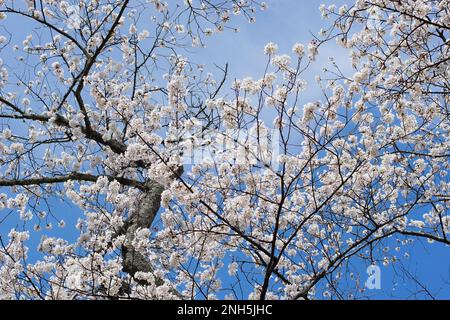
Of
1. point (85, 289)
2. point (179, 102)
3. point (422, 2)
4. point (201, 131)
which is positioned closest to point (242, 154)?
point (201, 131)

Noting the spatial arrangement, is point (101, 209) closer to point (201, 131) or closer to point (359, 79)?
point (201, 131)

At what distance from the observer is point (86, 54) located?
22.8 ft

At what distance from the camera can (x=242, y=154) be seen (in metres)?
4.04

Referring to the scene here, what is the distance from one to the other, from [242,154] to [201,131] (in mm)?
479

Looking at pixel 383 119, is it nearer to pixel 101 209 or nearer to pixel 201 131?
Result: pixel 201 131

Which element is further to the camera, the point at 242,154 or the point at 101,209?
the point at 101,209

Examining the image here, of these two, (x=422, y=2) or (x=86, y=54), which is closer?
(x=422, y=2)

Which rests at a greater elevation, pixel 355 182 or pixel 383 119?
pixel 383 119

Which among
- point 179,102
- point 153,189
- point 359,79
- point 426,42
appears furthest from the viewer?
point 153,189

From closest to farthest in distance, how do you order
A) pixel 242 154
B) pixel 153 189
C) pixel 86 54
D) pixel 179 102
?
pixel 242 154 → pixel 179 102 → pixel 153 189 → pixel 86 54
